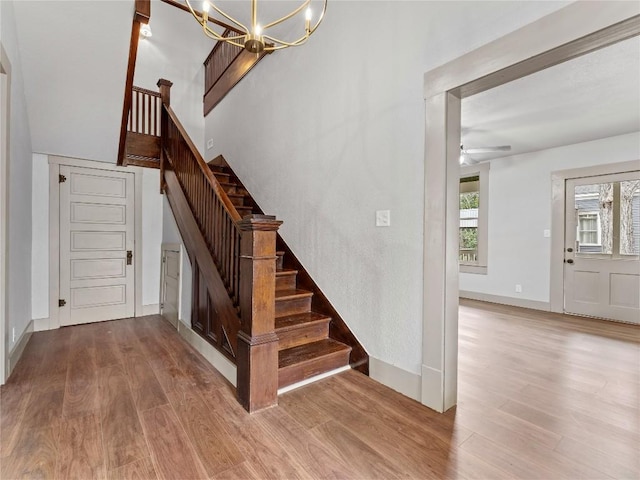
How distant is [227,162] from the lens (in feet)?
15.9

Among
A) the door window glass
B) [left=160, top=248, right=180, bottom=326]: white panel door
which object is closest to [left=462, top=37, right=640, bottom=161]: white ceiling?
the door window glass


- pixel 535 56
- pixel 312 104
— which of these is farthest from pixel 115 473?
pixel 312 104

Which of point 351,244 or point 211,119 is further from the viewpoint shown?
point 211,119

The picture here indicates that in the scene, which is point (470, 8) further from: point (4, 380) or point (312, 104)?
point (4, 380)

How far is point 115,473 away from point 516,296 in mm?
5846

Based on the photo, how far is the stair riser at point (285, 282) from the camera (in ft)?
10.4

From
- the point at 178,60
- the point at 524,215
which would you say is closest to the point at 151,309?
the point at 178,60

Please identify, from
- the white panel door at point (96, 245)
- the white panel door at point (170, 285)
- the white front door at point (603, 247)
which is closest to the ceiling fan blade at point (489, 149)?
the white front door at point (603, 247)

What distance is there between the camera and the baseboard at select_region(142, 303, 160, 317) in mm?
4551

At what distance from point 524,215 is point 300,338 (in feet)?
15.3

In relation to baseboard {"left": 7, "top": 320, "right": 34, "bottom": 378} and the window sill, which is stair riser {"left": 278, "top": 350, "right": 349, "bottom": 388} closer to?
baseboard {"left": 7, "top": 320, "right": 34, "bottom": 378}

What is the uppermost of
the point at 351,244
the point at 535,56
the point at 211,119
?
the point at 211,119

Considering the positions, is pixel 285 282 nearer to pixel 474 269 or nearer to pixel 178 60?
pixel 474 269

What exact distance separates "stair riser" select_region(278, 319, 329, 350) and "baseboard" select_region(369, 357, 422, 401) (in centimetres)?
51
